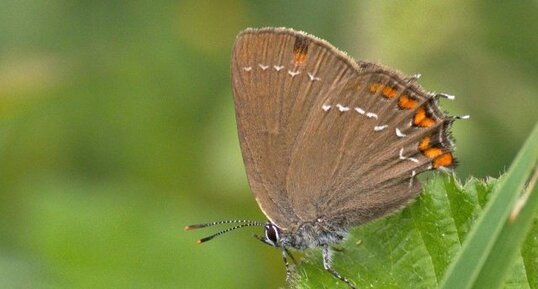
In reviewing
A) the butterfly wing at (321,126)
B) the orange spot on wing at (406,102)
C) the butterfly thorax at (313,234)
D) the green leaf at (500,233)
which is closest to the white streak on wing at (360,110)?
the butterfly wing at (321,126)

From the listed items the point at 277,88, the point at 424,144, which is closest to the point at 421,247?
the point at 424,144

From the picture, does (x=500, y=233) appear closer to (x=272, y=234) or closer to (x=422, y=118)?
(x=422, y=118)

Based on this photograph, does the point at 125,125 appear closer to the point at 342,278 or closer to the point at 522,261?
the point at 342,278

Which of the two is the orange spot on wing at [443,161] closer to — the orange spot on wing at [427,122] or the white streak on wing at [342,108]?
the orange spot on wing at [427,122]

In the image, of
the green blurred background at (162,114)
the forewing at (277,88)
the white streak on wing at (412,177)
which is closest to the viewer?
the white streak on wing at (412,177)

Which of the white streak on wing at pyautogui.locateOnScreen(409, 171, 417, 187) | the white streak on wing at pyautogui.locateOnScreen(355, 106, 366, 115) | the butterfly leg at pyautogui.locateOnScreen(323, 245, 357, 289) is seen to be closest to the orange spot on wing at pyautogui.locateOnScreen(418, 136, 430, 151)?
the white streak on wing at pyautogui.locateOnScreen(409, 171, 417, 187)

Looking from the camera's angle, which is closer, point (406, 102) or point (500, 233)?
point (500, 233)

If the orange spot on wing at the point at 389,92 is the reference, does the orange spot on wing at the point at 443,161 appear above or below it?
below
